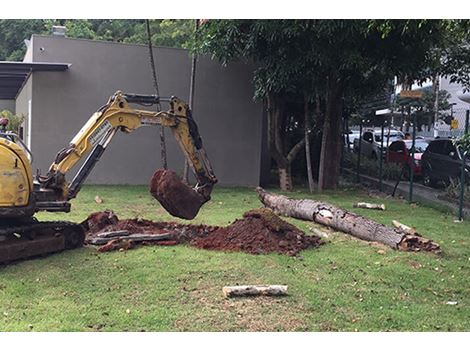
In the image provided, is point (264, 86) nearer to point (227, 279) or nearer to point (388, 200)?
point (388, 200)

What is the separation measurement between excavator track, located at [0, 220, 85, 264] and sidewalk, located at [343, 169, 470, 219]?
8483mm

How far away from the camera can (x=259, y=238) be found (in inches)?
355

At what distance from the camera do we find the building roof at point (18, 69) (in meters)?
16.1

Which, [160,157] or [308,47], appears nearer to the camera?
[308,47]

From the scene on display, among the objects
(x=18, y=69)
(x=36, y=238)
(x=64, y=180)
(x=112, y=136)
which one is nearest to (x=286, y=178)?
(x=18, y=69)

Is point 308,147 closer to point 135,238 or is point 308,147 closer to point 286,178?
point 286,178

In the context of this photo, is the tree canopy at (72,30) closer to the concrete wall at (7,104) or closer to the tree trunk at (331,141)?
the concrete wall at (7,104)

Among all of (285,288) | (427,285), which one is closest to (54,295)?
(285,288)

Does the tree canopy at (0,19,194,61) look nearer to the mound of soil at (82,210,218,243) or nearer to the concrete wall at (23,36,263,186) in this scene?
the concrete wall at (23,36,263,186)

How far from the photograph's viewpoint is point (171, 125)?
9445 mm

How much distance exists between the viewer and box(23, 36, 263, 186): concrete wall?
1738cm

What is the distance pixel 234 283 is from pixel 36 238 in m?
3.16

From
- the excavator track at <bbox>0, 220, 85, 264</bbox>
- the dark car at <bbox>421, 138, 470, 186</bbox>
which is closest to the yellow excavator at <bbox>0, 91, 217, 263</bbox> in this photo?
the excavator track at <bbox>0, 220, 85, 264</bbox>

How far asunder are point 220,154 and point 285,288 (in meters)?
12.7
